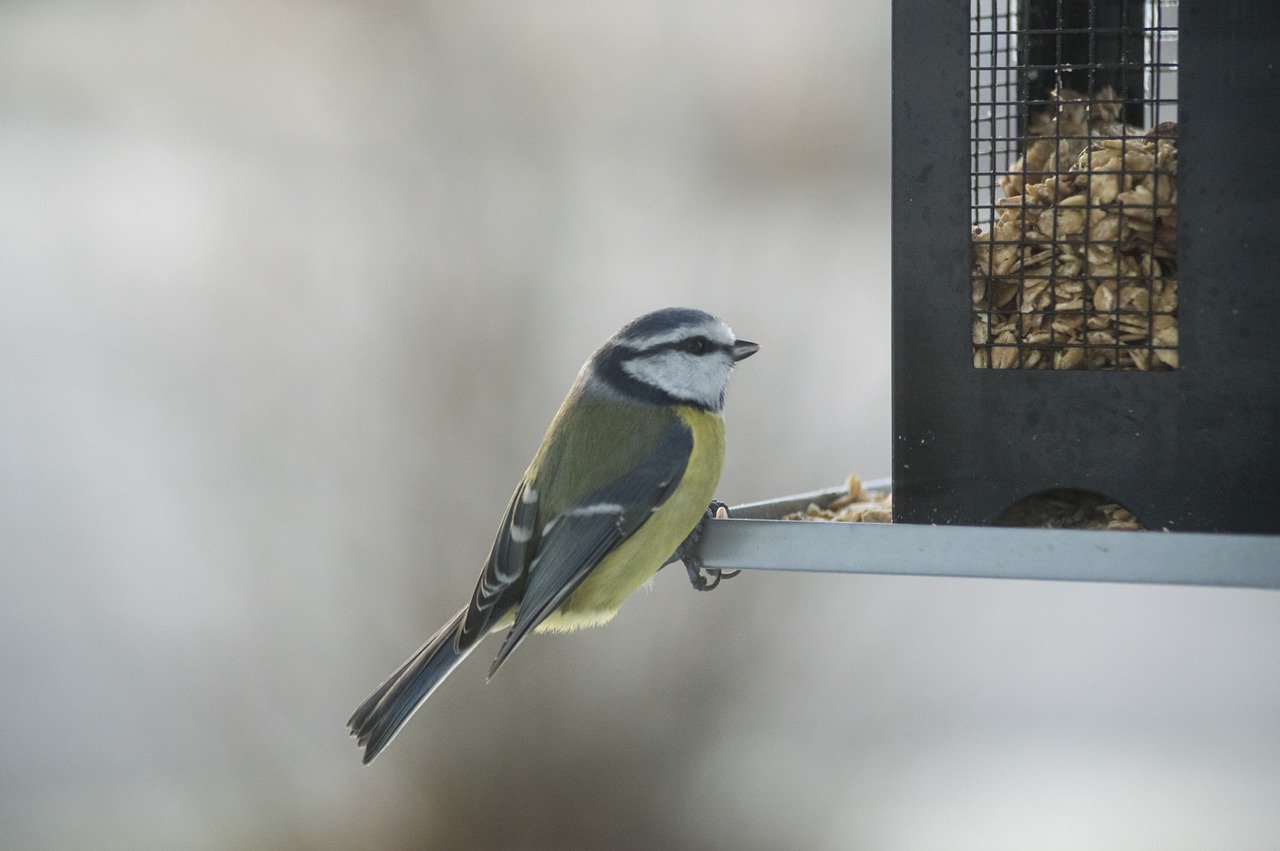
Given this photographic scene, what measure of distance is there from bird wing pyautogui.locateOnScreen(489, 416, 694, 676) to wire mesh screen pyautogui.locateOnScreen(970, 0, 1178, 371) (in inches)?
26.6

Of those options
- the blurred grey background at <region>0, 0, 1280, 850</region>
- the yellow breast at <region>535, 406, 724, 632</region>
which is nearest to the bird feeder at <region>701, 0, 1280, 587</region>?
the yellow breast at <region>535, 406, 724, 632</region>

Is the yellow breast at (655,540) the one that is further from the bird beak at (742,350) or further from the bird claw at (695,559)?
the bird beak at (742,350)

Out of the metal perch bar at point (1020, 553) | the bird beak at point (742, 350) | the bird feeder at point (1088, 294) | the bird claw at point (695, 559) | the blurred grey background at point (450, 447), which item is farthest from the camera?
the blurred grey background at point (450, 447)

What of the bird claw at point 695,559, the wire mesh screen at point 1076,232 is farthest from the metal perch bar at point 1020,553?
the wire mesh screen at point 1076,232

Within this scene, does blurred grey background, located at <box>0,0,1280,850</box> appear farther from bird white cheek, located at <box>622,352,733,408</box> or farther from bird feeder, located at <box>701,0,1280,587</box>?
bird feeder, located at <box>701,0,1280,587</box>

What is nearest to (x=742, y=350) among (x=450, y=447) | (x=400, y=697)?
(x=400, y=697)

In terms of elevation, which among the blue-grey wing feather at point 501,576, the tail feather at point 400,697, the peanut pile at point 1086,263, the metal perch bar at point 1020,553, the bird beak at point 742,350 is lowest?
the tail feather at point 400,697

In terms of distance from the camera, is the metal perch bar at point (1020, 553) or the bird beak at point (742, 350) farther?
the bird beak at point (742, 350)

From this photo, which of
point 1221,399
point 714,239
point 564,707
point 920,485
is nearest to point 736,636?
point 564,707

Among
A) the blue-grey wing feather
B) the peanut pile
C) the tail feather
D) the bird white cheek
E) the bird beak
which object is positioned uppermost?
the peanut pile

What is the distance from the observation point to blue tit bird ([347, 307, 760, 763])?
8.48 ft

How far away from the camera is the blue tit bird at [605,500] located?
2584mm

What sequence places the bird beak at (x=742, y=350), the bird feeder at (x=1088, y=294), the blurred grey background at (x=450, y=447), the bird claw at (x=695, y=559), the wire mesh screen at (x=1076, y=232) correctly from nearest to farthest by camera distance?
the bird feeder at (x=1088, y=294), the wire mesh screen at (x=1076, y=232), the bird claw at (x=695, y=559), the bird beak at (x=742, y=350), the blurred grey background at (x=450, y=447)

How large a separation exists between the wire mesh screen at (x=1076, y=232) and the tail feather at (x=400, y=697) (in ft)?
4.06
